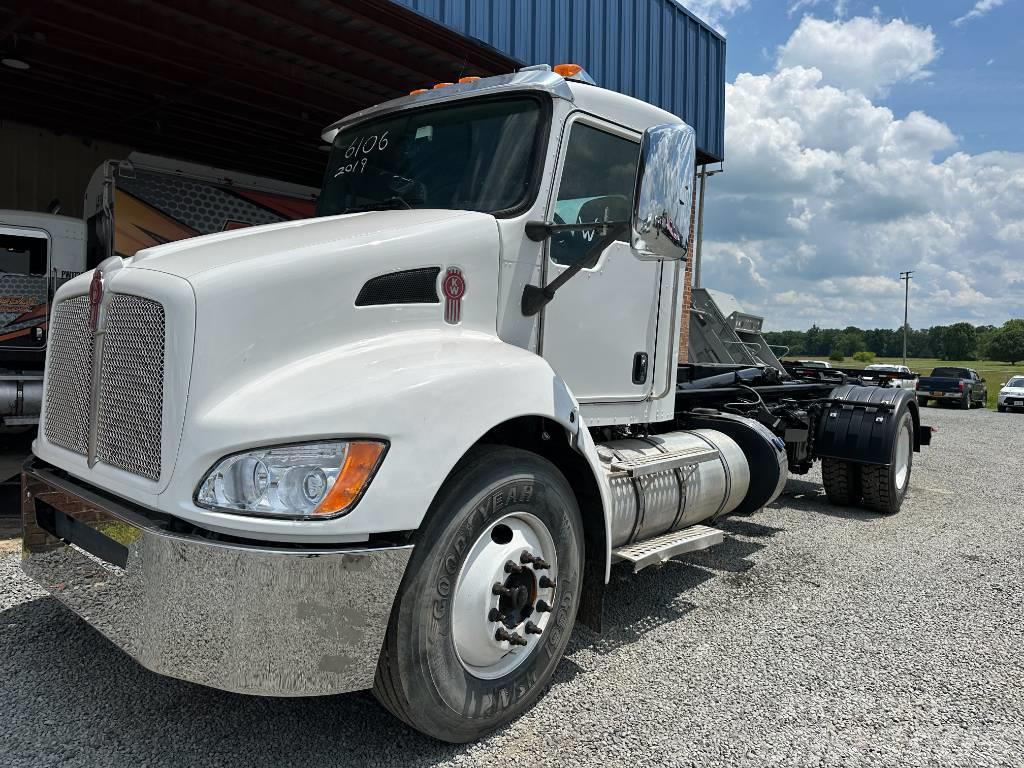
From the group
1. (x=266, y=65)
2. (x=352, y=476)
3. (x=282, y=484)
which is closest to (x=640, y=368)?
(x=352, y=476)

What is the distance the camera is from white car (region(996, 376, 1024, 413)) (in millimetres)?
27453

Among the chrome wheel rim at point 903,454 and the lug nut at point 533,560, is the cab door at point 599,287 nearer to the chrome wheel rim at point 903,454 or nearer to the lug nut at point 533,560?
the lug nut at point 533,560

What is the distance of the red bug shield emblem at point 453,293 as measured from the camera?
127 inches

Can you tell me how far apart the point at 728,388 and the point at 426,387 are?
4.43 m

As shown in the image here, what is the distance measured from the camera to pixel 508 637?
9.80ft

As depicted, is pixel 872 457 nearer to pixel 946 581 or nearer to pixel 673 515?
pixel 946 581

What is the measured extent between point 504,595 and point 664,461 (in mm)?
1731

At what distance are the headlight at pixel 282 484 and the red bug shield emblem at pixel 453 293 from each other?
0.99 meters

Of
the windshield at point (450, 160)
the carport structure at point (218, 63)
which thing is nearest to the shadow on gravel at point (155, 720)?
the windshield at point (450, 160)

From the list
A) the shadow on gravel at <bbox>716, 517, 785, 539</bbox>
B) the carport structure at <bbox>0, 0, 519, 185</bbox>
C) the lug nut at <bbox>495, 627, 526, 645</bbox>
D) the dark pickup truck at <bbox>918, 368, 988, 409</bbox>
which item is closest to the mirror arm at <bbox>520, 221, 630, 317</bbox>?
the lug nut at <bbox>495, 627, 526, 645</bbox>

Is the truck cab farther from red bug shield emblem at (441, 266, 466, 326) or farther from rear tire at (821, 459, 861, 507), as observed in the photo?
rear tire at (821, 459, 861, 507)

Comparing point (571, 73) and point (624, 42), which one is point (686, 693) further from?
point (624, 42)

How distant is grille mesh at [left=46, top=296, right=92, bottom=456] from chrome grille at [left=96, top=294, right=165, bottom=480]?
174 millimetres

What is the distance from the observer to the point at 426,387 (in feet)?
8.64
